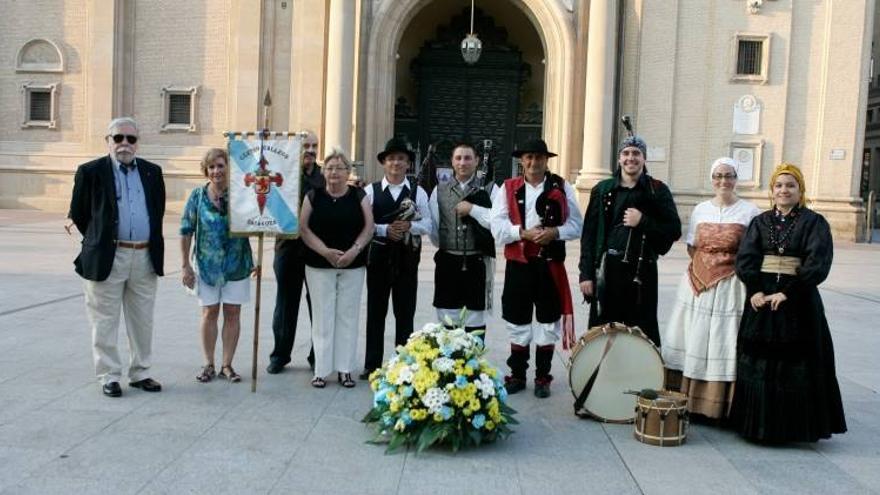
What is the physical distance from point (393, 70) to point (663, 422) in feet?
70.5

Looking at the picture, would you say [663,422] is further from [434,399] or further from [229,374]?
[229,374]

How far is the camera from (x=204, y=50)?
26047mm

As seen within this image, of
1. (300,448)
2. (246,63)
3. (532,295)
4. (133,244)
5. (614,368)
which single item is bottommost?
(300,448)

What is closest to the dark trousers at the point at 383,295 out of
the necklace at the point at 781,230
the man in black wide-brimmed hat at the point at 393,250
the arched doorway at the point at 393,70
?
the man in black wide-brimmed hat at the point at 393,250

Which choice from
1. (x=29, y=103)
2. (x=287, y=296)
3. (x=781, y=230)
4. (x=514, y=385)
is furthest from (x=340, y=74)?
(x=781, y=230)

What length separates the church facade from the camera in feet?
83.3

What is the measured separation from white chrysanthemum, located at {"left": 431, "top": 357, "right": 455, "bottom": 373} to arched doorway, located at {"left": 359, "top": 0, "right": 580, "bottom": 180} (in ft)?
67.3

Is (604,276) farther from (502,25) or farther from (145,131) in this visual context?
(502,25)

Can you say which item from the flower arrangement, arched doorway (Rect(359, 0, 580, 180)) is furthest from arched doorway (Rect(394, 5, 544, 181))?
the flower arrangement

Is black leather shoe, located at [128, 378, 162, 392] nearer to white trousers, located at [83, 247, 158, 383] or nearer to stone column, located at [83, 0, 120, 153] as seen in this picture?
white trousers, located at [83, 247, 158, 383]

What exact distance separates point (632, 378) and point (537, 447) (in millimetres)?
1033

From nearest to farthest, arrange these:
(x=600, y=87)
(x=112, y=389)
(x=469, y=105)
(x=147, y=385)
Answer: (x=112, y=389)
(x=147, y=385)
(x=600, y=87)
(x=469, y=105)

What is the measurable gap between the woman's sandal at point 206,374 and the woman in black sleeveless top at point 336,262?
2.89 feet

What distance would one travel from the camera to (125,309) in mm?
6855
